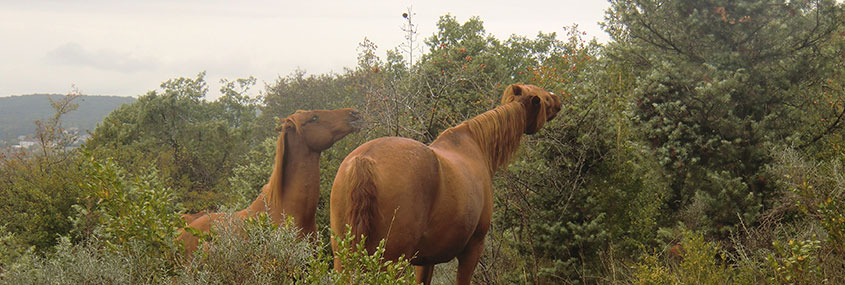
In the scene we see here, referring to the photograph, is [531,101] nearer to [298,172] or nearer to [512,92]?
[512,92]

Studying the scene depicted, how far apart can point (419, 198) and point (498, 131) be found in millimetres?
1390

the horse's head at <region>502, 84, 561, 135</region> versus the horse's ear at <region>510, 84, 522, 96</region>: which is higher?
the horse's ear at <region>510, 84, 522, 96</region>

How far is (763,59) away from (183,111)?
77.8 feet

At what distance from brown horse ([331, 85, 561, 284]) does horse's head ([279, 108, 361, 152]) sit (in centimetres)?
139

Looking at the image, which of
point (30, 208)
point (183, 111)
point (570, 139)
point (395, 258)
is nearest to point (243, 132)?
point (183, 111)

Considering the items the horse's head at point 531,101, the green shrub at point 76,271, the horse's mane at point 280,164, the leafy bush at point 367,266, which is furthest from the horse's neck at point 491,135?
the green shrub at point 76,271

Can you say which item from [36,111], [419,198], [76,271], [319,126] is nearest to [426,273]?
[419,198]

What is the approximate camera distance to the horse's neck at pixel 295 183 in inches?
193

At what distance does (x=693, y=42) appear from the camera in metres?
7.64

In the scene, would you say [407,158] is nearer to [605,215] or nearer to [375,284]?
[375,284]

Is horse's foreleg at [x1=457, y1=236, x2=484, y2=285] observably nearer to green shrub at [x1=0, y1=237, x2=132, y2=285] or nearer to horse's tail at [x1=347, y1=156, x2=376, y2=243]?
horse's tail at [x1=347, y1=156, x2=376, y2=243]

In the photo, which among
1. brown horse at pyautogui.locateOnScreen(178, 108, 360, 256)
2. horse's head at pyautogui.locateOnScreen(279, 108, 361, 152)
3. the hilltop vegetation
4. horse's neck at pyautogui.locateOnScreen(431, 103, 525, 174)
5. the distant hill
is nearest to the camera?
horse's neck at pyautogui.locateOnScreen(431, 103, 525, 174)

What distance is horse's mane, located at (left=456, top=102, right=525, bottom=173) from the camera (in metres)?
4.45

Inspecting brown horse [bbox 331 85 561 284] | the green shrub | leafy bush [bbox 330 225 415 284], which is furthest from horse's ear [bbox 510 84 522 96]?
the green shrub
